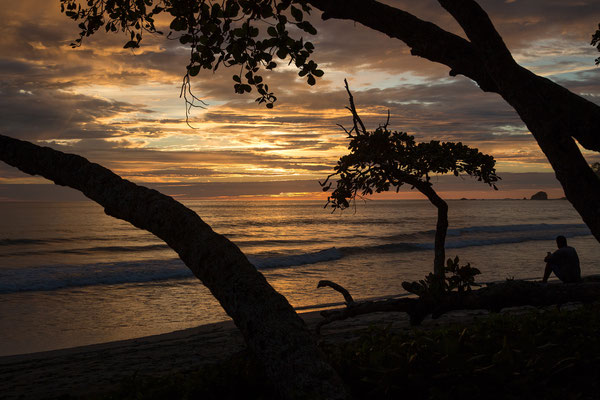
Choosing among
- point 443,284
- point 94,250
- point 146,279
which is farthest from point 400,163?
point 94,250

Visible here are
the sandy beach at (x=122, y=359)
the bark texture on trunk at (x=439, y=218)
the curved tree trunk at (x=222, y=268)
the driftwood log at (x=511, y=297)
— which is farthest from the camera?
the bark texture on trunk at (x=439, y=218)

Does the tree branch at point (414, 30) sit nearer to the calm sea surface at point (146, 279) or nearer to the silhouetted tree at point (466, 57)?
the silhouetted tree at point (466, 57)

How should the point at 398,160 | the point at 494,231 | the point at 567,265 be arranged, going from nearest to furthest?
the point at 398,160, the point at 567,265, the point at 494,231

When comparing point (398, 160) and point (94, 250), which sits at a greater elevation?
point (398, 160)

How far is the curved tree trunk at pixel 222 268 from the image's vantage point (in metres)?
3.38

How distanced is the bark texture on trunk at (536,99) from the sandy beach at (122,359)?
658 cm

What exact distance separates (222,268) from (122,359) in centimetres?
694

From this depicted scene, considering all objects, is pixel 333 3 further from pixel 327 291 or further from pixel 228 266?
pixel 327 291

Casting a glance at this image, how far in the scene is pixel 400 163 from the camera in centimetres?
861

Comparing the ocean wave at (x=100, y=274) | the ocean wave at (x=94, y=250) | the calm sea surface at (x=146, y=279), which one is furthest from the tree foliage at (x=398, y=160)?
the ocean wave at (x=94, y=250)

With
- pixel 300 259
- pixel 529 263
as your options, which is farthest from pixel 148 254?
pixel 529 263

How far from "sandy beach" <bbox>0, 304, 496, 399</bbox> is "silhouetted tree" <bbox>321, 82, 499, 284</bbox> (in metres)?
3.23

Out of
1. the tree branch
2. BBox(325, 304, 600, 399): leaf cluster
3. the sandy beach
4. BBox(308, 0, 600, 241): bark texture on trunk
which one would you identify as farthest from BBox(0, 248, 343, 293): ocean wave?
BBox(308, 0, 600, 241): bark texture on trunk

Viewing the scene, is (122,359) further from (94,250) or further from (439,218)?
(94,250)
